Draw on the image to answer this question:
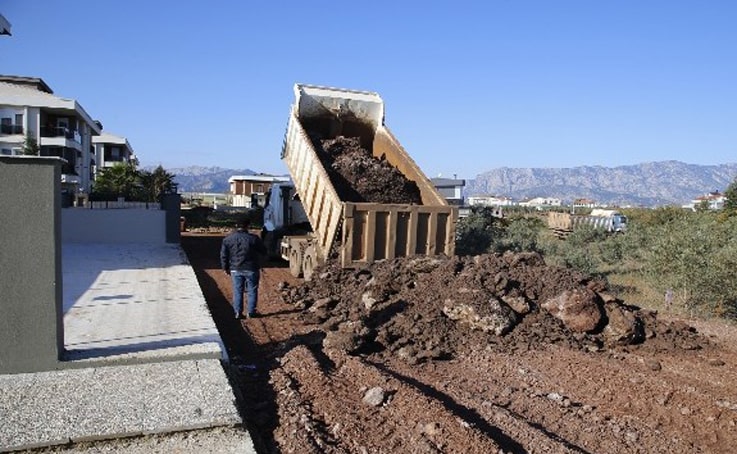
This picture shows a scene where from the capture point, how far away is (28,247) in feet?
17.3

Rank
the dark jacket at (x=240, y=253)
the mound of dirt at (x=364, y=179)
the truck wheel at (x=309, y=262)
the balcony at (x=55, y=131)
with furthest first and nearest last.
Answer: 1. the balcony at (x=55, y=131)
2. the mound of dirt at (x=364, y=179)
3. the truck wheel at (x=309, y=262)
4. the dark jacket at (x=240, y=253)

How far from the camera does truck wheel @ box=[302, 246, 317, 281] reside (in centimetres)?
1133

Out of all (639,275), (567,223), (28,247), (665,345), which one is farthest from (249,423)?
(567,223)

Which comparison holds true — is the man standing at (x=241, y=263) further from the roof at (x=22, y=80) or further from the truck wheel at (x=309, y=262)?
the roof at (x=22, y=80)

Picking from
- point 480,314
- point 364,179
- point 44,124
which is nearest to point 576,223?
point 364,179

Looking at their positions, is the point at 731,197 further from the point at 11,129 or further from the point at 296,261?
the point at 11,129

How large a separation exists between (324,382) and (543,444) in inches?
83.6

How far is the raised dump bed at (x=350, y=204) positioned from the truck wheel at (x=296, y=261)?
2 centimetres

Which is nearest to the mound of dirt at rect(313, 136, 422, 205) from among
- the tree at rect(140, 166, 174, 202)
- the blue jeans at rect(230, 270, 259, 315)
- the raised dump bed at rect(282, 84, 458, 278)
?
the raised dump bed at rect(282, 84, 458, 278)

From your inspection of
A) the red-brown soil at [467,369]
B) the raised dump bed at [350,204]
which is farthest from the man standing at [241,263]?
the raised dump bed at [350,204]

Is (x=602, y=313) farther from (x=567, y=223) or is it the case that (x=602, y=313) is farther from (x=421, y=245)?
(x=567, y=223)

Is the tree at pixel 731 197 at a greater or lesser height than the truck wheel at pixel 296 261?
greater

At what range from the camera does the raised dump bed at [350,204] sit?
1044cm

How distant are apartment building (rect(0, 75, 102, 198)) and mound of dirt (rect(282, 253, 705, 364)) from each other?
3043 centimetres
